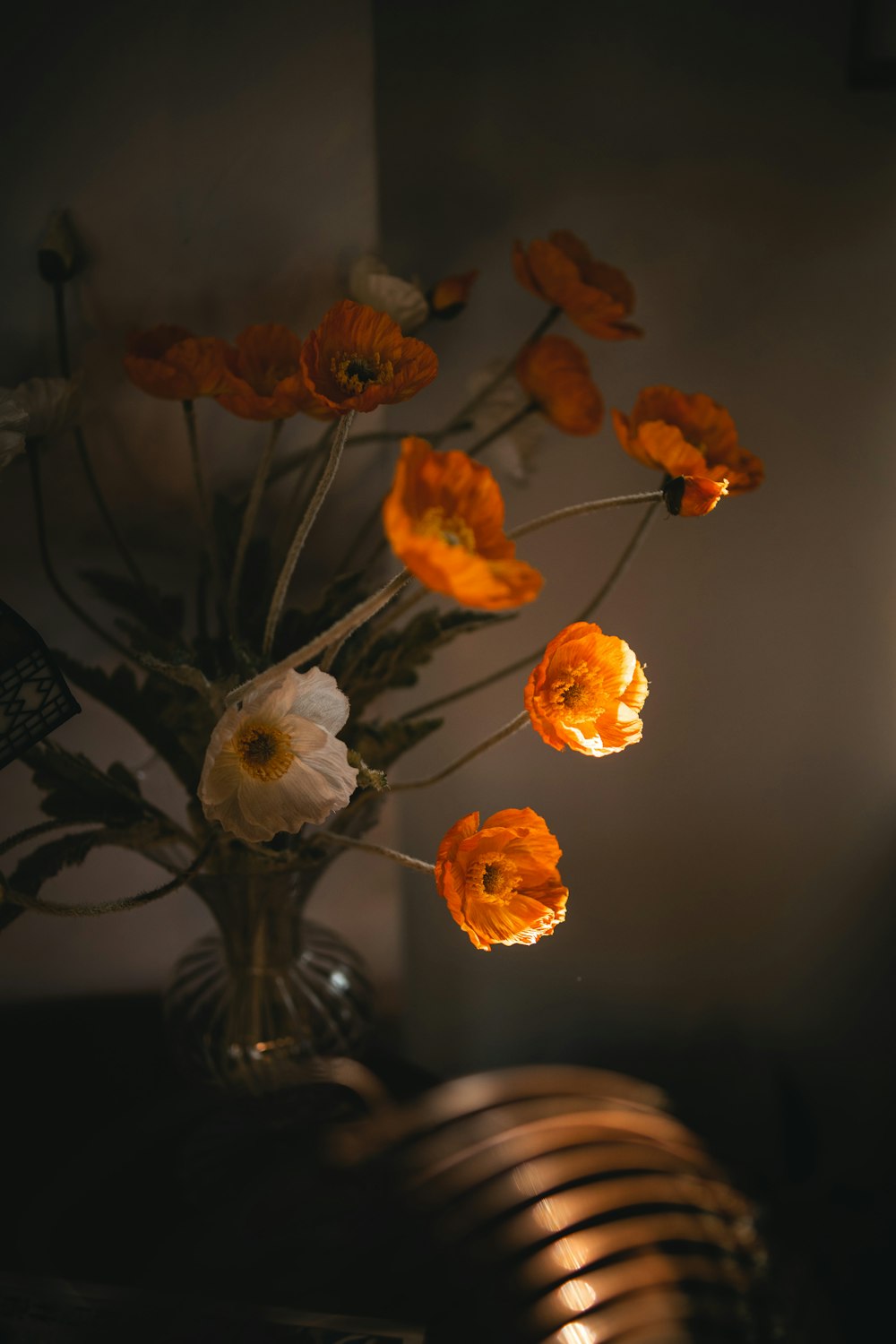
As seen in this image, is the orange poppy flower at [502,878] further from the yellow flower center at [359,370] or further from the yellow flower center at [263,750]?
the yellow flower center at [359,370]

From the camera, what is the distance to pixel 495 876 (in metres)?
0.51

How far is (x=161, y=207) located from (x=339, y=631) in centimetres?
50

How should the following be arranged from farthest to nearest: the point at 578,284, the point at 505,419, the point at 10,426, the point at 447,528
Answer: the point at 505,419 < the point at 578,284 < the point at 10,426 < the point at 447,528

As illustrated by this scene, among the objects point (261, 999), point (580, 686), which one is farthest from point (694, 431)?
point (261, 999)

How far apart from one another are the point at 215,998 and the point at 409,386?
21.6 inches

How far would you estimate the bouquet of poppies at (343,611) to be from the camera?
0.50 metres

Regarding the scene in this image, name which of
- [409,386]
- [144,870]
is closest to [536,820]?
[409,386]

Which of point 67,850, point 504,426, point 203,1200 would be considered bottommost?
point 203,1200

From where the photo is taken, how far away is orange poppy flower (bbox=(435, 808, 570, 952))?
1.65 ft

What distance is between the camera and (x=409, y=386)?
527mm

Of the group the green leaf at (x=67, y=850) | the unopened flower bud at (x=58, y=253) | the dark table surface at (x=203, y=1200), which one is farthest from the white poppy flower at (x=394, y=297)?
the dark table surface at (x=203, y=1200)

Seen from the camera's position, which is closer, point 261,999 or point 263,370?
point 263,370

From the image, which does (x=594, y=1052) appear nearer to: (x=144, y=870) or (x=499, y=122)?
(x=144, y=870)

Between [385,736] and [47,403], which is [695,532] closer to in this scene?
[385,736]
